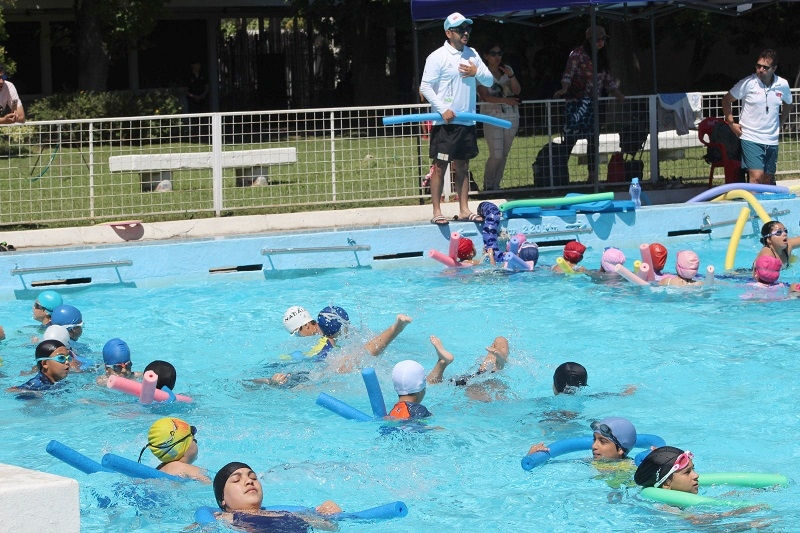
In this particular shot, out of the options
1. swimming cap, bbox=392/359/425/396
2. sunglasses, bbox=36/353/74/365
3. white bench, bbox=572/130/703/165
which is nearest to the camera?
swimming cap, bbox=392/359/425/396

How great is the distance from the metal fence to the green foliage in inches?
361

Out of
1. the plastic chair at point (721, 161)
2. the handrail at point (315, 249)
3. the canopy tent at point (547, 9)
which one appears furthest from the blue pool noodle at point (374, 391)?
the plastic chair at point (721, 161)

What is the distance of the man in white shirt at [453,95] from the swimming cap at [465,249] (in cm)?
64

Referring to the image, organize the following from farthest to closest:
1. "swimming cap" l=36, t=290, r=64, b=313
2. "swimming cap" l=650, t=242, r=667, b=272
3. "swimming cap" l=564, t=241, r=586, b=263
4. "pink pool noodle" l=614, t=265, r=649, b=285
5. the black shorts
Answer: the black shorts → "swimming cap" l=564, t=241, r=586, b=263 → "swimming cap" l=650, t=242, r=667, b=272 → "pink pool noodle" l=614, t=265, r=649, b=285 → "swimming cap" l=36, t=290, r=64, b=313

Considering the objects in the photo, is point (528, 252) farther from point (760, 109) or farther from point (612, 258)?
point (760, 109)

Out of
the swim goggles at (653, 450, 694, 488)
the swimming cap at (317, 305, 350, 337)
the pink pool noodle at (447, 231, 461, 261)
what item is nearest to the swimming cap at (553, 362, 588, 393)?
the swimming cap at (317, 305, 350, 337)

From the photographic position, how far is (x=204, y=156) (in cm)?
1414

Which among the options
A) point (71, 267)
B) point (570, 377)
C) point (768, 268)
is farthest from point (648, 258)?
point (71, 267)

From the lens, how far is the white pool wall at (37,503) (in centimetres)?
424

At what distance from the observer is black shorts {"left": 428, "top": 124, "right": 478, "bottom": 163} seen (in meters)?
13.5

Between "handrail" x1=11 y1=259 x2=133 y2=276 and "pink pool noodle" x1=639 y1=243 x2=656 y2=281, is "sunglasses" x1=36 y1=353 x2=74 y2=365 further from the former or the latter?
"pink pool noodle" x1=639 y1=243 x2=656 y2=281

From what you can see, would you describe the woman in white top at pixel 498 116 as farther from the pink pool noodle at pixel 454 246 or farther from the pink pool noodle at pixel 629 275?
the pink pool noodle at pixel 629 275

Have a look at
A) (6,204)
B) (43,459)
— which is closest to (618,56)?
(6,204)

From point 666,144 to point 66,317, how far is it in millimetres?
9495
